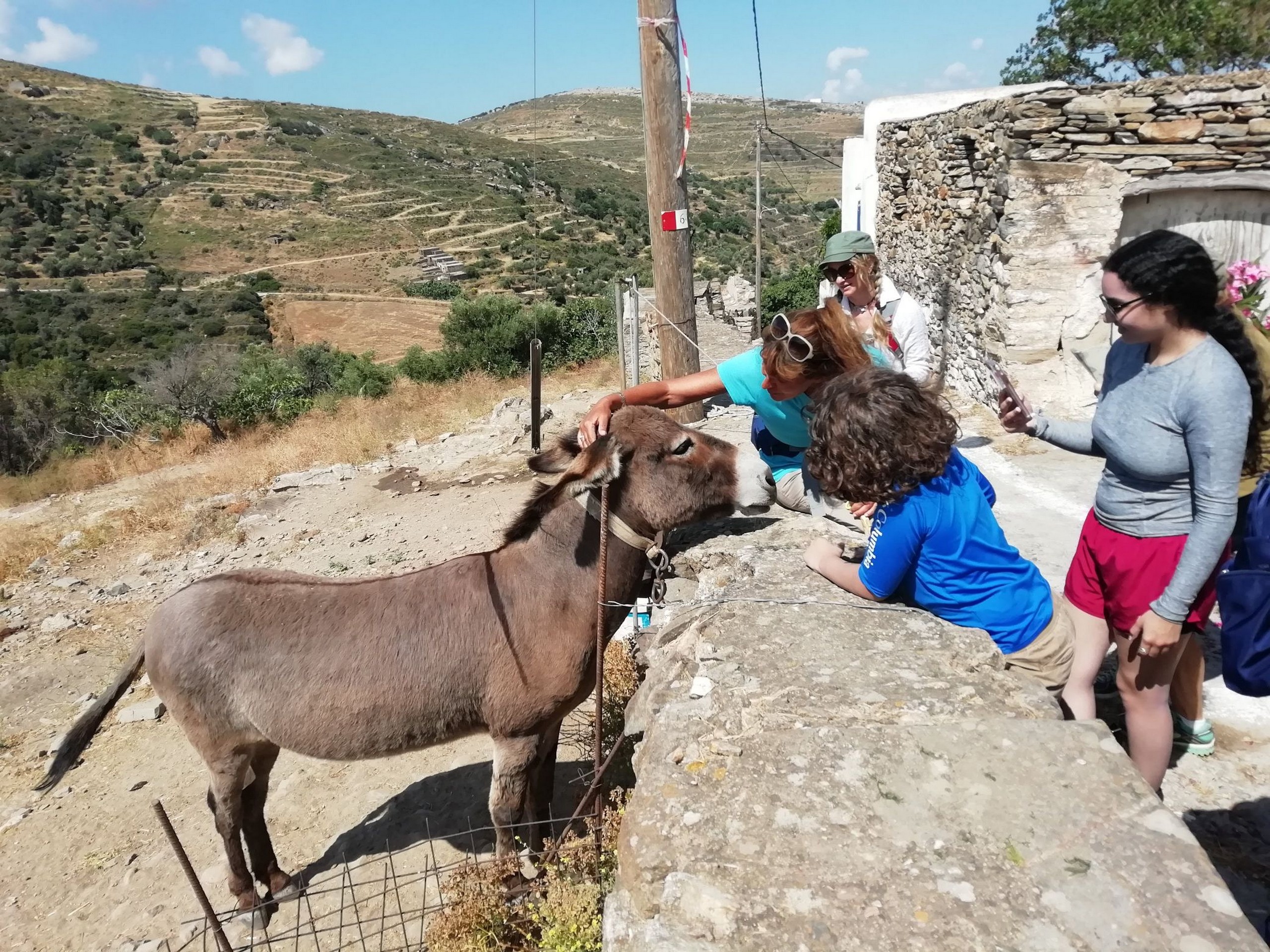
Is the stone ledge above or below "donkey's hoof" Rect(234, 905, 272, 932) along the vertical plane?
above

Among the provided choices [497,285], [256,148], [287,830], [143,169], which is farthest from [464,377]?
[256,148]

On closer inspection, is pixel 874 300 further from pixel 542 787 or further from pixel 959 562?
pixel 542 787

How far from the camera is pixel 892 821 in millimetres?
1675

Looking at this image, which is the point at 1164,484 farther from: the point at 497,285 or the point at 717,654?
the point at 497,285

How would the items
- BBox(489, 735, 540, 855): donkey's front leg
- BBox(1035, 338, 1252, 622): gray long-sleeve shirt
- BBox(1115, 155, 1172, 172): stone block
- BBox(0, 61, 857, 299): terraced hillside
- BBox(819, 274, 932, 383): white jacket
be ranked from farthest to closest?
BBox(0, 61, 857, 299): terraced hillside < BBox(1115, 155, 1172, 172): stone block < BBox(819, 274, 932, 383): white jacket < BBox(489, 735, 540, 855): donkey's front leg < BBox(1035, 338, 1252, 622): gray long-sleeve shirt

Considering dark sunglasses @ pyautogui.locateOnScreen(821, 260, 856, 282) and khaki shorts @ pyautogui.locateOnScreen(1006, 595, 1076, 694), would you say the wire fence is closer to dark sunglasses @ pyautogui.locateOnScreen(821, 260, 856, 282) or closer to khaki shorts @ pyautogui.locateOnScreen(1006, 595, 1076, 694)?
khaki shorts @ pyautogui.locateOnScreen(1006, 595, 1076, 694)

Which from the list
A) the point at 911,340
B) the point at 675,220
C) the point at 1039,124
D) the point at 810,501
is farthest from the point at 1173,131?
the point at 810,501

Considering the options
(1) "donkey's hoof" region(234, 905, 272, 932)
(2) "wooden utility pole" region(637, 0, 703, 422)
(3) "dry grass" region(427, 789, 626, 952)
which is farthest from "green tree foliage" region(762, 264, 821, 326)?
(3) "dry grass" region(427, 789, 626, 952)

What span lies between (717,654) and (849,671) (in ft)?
1.40

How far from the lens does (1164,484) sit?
89.8 inches

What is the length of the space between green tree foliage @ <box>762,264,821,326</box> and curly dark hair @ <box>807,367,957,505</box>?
21581 mm

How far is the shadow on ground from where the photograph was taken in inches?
164

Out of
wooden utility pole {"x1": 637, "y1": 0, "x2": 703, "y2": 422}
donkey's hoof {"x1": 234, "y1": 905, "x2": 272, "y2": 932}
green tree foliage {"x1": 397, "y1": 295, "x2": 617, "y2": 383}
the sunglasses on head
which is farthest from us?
green tree foliage {"x1": 397, "y1": 295, "x2": 617, "y2": 383}

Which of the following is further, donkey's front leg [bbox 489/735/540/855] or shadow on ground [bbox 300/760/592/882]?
shadow on ground [bbox 300/760/592/882]
